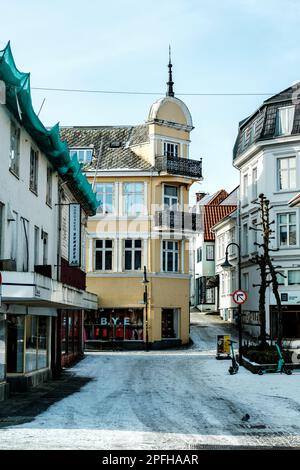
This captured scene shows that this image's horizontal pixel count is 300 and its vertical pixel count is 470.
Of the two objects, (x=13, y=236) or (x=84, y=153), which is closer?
(x=13, y=236)

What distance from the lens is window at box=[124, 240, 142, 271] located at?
137 ft

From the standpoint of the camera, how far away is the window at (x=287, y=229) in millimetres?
41812

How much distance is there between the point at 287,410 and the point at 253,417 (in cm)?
127

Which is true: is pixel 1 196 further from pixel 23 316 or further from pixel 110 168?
pixel 110 168

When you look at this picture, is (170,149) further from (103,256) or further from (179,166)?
(103,256)

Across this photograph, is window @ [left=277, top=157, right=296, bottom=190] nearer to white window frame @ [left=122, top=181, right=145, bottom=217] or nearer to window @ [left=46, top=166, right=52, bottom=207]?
white window frame @ [left=122, top=181, right=145, bottom=217]

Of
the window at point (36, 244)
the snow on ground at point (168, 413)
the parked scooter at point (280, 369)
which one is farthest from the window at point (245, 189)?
the window at point (36, 244)

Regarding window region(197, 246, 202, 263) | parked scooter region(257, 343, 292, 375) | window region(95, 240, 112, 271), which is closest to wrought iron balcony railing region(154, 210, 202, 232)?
window region(95, 240, 112, 271)

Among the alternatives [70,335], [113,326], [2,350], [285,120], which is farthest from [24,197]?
[285,120]

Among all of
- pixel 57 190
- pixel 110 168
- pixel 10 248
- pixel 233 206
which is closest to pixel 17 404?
pixel 10 248

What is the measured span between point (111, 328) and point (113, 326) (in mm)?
168

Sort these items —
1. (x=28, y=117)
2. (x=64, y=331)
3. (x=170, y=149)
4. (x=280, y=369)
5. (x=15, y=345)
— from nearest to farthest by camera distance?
(x=28, y=117)
(x=15, y=345)
(x=280, y=369)
(x=64, y=331)
(x=170, y=149)

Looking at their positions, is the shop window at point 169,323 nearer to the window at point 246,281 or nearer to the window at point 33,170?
the window at point 246,281

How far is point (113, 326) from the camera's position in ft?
136
